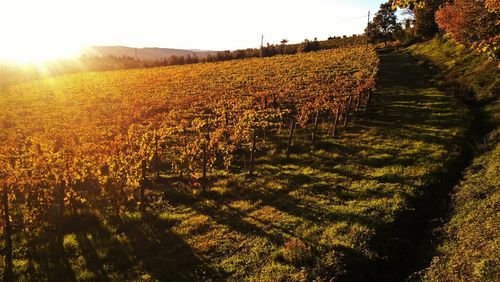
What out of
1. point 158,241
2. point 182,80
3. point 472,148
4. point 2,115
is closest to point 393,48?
point 182,80

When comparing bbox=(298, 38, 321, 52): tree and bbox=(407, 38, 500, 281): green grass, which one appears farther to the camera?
bbox=(298, 38, 321, 52): tree

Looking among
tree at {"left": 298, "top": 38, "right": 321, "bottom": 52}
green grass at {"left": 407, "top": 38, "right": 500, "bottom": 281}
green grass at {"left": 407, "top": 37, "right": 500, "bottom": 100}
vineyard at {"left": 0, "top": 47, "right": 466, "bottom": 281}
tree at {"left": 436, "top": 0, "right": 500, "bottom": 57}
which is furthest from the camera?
tree at {"left": 298, "top": 38, "right": 321, "bottom": 52}

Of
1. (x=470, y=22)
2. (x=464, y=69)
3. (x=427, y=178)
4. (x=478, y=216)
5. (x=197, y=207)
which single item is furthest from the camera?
(x=464, y=69)

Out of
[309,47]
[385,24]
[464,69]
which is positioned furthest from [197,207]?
[385,24]

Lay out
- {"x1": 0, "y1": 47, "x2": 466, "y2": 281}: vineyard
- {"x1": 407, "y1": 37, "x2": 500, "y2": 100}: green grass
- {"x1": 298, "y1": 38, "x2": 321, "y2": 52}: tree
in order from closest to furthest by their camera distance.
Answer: {"x1": 0, "y1": 47, "x2": 466, "y2": 281}: vineyard → {"x1": 407, "y1": 37, "x2": 500, "y2": 100}: green grass → {"x1": 298, "y1": 38, "x2": 321, "y2": 52}: tree

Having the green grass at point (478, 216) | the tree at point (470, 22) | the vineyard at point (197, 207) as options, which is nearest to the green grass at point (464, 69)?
the green grass at point (478, 216)

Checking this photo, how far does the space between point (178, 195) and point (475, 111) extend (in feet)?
76.4

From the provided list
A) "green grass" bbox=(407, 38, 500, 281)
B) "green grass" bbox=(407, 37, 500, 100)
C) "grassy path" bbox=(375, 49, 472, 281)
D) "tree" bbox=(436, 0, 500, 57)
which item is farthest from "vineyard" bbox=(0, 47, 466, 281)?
"green grass" bbox=(407, 37, 500, 100)

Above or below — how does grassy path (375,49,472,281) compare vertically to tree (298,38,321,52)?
below

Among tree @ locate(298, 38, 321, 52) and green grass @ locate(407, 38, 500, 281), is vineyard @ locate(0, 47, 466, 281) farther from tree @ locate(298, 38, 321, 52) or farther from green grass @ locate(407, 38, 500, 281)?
tree @ locate(298, 38, 321, 52)

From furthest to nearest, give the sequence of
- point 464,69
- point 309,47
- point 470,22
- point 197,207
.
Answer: point 309,47 < point 464,69 < point 470,22 < point 197,207

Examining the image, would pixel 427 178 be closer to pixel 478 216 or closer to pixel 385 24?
pixel 478 216

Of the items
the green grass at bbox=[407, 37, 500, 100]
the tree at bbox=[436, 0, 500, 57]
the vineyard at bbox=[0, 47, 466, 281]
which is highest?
the tree at bbox=[436, 0, 500, 57]

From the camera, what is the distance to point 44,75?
85688 mm
